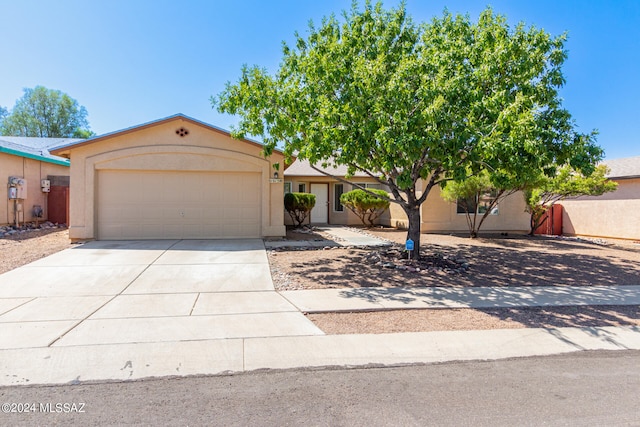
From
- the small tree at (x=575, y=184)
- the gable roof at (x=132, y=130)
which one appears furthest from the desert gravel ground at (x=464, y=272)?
the gable roof at (x=132, y=130)

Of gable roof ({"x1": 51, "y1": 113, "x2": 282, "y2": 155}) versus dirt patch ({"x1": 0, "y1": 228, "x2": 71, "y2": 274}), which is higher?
gable roof ({"x1": 51, "y1": 113, "x2": 282, "y2": 155})

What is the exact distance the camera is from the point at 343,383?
378 centimetres

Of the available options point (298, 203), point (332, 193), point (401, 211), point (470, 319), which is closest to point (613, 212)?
point (401, 211)

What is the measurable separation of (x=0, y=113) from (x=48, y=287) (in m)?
47.9

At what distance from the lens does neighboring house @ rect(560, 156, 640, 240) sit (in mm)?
16000

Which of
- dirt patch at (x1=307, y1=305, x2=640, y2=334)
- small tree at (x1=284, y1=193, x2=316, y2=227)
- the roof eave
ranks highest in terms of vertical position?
the roof eave

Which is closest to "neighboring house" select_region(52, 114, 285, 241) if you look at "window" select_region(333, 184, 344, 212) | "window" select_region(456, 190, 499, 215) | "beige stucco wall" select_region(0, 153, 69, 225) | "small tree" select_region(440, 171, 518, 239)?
"beige stucco wall" select_region(0, 153, 69, 225)

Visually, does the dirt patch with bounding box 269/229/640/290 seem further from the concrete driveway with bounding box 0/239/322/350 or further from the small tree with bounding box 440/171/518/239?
the small tree with bounding box 440/171/518/239

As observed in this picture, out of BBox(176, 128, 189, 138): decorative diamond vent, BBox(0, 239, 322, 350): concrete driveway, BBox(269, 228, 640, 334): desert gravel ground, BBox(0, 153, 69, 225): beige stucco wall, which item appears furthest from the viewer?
BBox(0, 153, 69, 225): beige stucco wall

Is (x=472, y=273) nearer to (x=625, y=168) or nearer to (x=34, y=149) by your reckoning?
(x=625, y=168)

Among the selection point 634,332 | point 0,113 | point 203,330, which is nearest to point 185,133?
point 203,330

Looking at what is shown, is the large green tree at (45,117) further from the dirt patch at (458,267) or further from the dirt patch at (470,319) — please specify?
the dirt patch at (470,319)

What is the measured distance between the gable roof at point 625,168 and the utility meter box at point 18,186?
27.1 meters

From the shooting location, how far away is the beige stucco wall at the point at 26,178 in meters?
15.5
